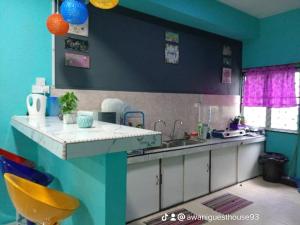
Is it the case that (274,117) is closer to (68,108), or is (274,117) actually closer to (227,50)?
(227,50)

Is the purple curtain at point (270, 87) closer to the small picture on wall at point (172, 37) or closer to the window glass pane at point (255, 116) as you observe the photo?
the window glass pane at point (255, 116)

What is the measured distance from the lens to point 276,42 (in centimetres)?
400

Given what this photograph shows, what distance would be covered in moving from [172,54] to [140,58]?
605 mm

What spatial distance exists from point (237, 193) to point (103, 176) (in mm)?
2775

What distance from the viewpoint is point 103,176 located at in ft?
4.06

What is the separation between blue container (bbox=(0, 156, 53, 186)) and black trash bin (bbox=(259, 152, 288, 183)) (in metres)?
3.48

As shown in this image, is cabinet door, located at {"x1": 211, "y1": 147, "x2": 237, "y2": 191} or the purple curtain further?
the purple curtain

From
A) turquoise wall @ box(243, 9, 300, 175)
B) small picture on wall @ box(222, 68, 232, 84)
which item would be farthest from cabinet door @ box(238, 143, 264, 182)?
small picture on wall @ box(222, 68, 232, 84)

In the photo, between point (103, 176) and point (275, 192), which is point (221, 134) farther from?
point (103, 176)

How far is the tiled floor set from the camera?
259 centimetres

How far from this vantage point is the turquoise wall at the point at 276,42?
3.75m

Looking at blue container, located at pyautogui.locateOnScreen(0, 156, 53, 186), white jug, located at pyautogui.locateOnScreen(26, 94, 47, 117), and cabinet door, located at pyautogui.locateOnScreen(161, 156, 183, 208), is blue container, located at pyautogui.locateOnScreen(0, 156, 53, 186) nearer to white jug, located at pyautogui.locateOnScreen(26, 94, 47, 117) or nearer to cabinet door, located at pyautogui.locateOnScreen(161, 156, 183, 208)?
white jug, located at pyautogui.locateOnScreen(26, 94, 47, 117)

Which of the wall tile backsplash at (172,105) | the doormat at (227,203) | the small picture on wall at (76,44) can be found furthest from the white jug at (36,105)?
the doormat at (227,203)

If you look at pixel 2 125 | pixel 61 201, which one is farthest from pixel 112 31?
pixel 61 201
